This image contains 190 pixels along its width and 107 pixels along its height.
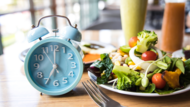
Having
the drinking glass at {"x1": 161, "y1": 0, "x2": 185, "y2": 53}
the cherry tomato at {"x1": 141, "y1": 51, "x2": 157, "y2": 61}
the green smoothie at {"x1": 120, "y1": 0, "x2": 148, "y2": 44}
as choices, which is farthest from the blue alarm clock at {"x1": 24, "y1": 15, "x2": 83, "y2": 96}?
the drinking glass at {"x1": 161, "y1": 0, "x2": 185, "y2": 53}

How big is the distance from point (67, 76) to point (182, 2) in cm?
85

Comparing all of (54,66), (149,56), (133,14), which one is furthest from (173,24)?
(54,66)

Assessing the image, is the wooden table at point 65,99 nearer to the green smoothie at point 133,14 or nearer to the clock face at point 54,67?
the clock face at point 54,67

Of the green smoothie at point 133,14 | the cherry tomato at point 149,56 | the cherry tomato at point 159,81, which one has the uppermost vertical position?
the green smoothie at point 133,14

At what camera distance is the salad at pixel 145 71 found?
2.02 ft

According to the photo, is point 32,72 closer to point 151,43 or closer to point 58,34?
point 58,34

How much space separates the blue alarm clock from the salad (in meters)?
0.09

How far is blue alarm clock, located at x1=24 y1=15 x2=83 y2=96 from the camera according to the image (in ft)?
2.16

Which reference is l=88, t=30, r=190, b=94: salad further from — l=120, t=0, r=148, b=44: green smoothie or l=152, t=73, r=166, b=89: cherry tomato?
l=120, t=0, r=148, b=44: green smoothie

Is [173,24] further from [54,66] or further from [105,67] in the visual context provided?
[54,66]

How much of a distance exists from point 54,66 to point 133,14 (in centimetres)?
58

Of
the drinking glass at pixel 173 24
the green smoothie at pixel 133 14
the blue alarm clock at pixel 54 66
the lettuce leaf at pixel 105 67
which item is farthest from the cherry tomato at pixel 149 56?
the drinking glass at pixel 173 24

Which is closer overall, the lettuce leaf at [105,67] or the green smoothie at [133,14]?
the lettuce leaf at [105,67]

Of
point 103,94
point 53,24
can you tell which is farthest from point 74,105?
point 53,24
